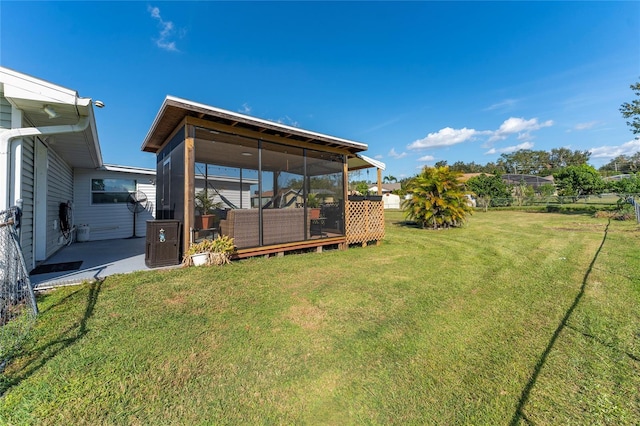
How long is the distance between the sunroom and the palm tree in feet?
11.5

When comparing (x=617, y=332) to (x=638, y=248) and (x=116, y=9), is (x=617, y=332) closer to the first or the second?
(x=638, y=248)

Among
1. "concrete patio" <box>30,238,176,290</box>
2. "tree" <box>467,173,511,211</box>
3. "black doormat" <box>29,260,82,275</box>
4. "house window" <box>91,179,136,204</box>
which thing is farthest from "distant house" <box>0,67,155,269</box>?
"tree" <box>467,173,511,211</box>

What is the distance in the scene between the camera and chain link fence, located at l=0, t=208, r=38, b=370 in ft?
7.75

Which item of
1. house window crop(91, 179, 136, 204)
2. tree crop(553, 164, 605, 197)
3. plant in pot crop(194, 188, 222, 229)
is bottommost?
plant in pot crop(194, 188, 222, 229)

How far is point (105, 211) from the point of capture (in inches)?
332

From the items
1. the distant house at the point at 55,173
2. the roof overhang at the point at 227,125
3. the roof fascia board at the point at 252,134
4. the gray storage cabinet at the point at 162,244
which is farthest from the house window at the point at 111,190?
the roof fascia board at the point at 252,134

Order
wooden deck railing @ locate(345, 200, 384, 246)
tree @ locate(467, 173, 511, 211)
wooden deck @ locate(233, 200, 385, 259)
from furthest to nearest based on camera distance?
tree @ locate(467, 173, 511, 211) < wooden deck railing @ locate(345, 200, 384, 246) < wooden deck @ locate(233, 200, 385, 259)

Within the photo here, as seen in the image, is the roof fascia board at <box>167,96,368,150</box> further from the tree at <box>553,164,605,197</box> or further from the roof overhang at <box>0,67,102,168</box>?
the tree at <box>553,164,605,197</box>

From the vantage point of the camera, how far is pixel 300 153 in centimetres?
641

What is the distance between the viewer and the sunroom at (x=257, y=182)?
482 cm

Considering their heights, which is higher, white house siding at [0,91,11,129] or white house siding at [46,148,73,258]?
white house siding at [0,91,11,129]

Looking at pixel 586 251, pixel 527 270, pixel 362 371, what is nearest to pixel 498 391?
pixel 362 371

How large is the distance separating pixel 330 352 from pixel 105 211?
30.8 ft

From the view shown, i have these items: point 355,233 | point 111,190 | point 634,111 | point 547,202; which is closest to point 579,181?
point 547,202
